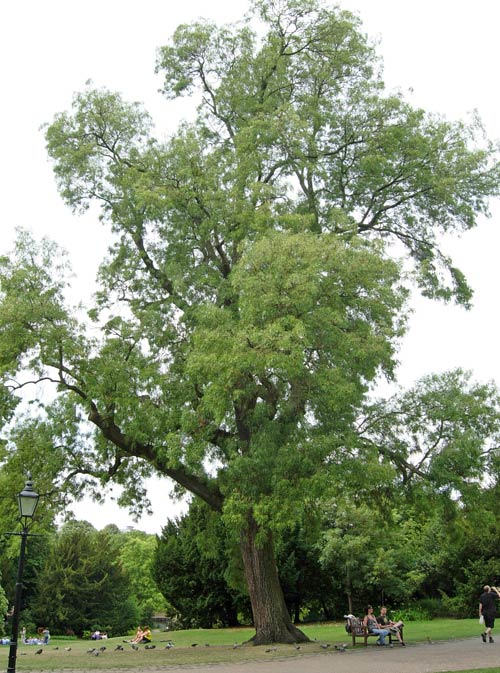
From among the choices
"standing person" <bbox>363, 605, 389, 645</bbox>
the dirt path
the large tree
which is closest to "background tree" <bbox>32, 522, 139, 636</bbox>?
the large tree

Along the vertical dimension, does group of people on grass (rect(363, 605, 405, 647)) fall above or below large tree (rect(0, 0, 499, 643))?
below

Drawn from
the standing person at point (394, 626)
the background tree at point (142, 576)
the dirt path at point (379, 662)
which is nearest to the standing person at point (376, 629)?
the standing person at point (394, 626)

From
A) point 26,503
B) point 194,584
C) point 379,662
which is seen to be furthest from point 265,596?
point 194,584

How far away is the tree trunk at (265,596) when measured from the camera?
18109 mm

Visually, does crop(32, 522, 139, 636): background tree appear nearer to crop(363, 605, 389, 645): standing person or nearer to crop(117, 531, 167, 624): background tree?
crop(117, 531, 167, 624): background tree

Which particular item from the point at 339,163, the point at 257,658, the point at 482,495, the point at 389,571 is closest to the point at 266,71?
the point at 339,163

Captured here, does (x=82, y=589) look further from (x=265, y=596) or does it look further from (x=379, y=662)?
(x=379, y=662)

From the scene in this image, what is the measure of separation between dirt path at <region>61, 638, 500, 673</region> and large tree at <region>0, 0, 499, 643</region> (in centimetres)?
274

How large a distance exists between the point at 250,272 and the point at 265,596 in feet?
29.7

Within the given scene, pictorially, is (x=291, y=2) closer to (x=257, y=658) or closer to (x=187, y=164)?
(x=187, y=164)

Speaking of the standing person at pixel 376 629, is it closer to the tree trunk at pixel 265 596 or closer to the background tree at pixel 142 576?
the tree trunk at pixel 265 596

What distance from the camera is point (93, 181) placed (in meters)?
21.5

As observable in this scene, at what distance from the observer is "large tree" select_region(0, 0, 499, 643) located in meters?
15.1

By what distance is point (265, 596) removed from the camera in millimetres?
18328
